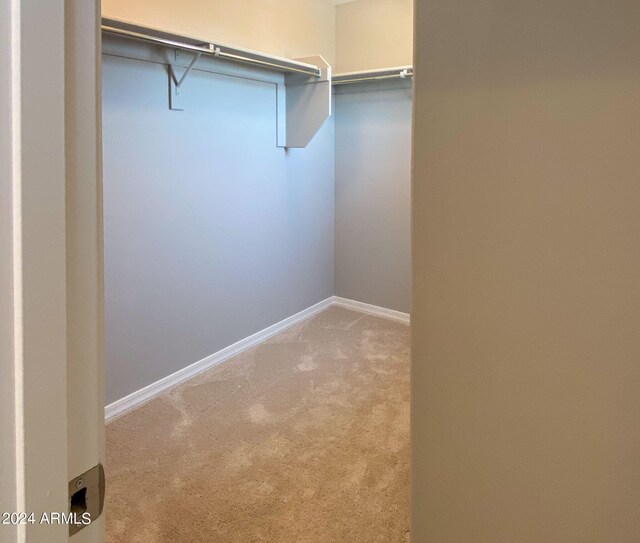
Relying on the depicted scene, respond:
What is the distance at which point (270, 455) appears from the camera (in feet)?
8.32

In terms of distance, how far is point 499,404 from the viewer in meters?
1.43

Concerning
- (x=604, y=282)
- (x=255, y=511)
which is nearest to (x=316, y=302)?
(x=255, y=511)

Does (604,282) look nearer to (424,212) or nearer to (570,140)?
(570,140)

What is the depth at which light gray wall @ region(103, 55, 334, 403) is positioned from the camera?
2.81 meters

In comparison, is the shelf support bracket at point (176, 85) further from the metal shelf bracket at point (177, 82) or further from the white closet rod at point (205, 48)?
the white closet rod at point (205, 48)

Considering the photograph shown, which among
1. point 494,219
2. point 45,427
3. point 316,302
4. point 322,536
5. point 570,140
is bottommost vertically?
point 322,536

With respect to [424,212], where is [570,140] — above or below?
above

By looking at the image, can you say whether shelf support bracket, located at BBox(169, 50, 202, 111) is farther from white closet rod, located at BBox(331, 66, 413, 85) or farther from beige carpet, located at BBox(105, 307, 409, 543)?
beige carpet, located at BBox(105, 307, 409, 543)

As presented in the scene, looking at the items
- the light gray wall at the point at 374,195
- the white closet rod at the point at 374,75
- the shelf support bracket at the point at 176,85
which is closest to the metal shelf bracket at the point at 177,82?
the shelf support bracket at the point at 176,85

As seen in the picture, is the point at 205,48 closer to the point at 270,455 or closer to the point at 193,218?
the point at 193,218

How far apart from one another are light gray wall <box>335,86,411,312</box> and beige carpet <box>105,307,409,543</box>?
2.97ft

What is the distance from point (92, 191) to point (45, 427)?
0.74 feet

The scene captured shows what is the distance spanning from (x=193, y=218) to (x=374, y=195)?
162cm

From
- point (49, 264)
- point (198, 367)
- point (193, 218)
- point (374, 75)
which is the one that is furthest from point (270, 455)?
point (374, 75)
